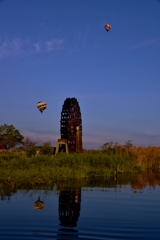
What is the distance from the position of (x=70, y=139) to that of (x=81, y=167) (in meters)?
12.5

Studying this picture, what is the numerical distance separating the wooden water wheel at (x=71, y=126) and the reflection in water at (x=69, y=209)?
57.8 feet

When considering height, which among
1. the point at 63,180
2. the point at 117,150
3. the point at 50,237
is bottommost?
the point at 50,237

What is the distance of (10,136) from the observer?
54.8 metres

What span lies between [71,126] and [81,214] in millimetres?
23805

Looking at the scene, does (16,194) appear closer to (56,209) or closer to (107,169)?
(56,209)

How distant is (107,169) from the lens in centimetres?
2217

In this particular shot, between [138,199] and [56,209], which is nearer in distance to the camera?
[56,209]

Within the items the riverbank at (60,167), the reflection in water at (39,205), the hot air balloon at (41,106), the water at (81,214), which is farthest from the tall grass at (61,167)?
the hot air balloon at (41,106)

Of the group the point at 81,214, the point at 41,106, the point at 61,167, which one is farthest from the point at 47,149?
the point at 81,214

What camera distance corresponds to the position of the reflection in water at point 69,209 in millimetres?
8086

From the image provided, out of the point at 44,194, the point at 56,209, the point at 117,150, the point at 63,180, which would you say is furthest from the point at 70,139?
the point at 56,209

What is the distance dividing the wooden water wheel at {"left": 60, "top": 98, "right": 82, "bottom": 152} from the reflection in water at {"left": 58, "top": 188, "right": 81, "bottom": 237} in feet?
57.8

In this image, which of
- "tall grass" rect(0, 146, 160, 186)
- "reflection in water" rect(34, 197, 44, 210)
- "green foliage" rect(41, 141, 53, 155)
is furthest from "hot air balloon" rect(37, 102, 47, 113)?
"reflection in water" rect(34, 197, 44, 210)

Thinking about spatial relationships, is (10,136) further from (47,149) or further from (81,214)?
(81,214)
